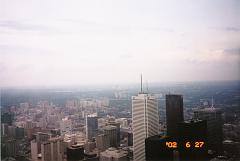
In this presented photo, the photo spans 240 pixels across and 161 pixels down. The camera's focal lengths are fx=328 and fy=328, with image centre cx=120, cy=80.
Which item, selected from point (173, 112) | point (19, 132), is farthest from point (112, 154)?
point (19, 132)

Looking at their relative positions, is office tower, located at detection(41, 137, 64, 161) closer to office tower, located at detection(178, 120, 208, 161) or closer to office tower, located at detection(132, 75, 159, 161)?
office tower, located at detection(132, 75, 159, 161)

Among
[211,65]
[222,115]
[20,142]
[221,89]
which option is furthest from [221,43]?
[20,142]

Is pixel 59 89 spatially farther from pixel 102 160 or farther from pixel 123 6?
pixel 123 6

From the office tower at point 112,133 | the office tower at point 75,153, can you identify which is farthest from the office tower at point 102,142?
→ the office tower at point 75,153

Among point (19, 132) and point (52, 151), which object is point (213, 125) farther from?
point (19, 132)

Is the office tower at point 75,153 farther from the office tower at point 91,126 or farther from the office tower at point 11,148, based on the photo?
the office tower at point 11,148

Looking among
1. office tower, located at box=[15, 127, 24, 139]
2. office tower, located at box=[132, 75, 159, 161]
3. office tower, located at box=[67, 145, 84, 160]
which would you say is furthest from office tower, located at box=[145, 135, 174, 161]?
office tower, located at box=[15, 127, 24, 139]
